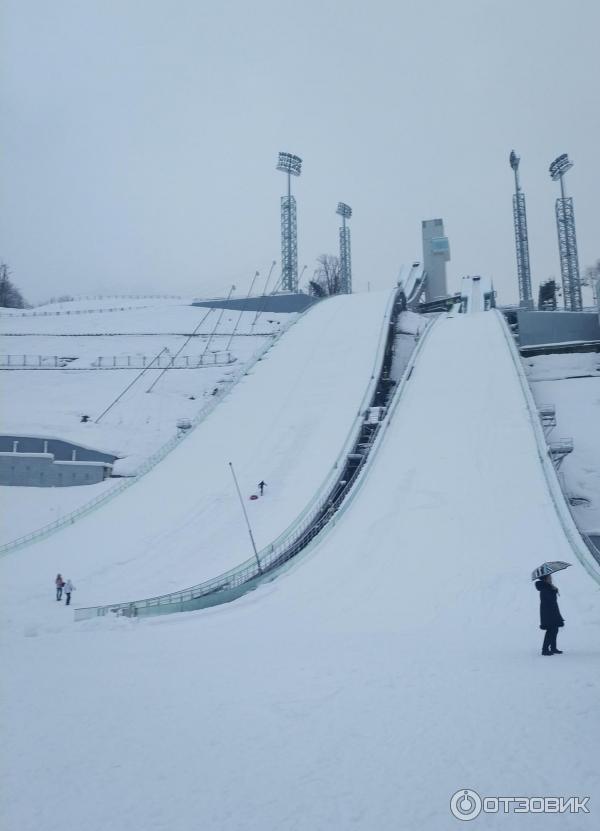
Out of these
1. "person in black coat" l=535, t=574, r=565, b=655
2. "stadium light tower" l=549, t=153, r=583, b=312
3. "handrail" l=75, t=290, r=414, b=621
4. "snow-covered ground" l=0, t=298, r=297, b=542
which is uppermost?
Answer: "stadium light tower" l=549, t=153, r=583, b=312

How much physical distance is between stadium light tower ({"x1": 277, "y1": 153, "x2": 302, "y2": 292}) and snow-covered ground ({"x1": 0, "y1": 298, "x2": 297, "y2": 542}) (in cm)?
826

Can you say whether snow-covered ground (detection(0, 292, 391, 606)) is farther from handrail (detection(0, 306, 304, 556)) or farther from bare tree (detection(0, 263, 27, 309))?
bare tree (detection(0, 263, 27, 309))

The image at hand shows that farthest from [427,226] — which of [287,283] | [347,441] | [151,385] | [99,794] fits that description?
[99,794]

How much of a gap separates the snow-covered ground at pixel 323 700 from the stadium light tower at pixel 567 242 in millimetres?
44002

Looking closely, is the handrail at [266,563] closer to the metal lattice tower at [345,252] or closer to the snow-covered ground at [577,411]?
the snow-covered ground at [577,411]

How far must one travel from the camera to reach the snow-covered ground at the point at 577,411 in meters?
19.4

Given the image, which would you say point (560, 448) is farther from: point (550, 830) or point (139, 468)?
point (550, 830)

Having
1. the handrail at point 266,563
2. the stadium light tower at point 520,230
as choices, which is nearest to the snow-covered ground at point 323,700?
the handrail at point 266,563

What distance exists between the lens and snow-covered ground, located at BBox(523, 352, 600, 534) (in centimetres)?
1936

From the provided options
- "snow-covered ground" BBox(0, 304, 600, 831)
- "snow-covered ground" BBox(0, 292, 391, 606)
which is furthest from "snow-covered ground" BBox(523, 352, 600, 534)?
"snow-covered ground" BBox(0, 292, 391, 606)

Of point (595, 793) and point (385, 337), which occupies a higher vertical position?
point (385, 337)

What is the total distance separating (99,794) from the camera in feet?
14.4

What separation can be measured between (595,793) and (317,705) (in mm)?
2496

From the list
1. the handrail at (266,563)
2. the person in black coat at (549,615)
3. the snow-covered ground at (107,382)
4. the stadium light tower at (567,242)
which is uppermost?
Result: the stadium light tower at (567,242)
